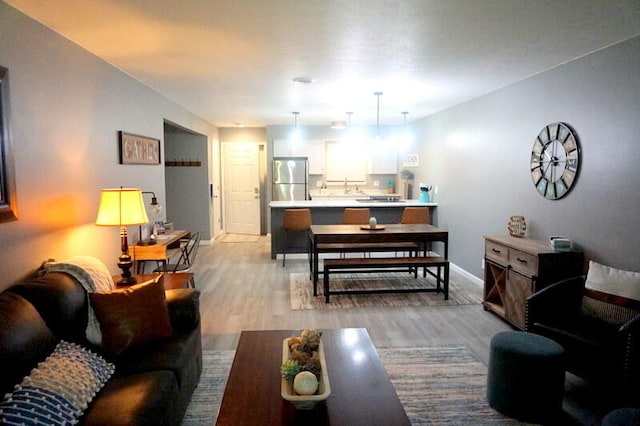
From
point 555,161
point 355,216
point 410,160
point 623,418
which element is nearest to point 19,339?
point 623,418

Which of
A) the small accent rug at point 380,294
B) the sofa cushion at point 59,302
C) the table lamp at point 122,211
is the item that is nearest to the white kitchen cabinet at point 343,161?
the small accent rug at point 380,294

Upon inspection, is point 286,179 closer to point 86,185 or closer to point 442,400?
point 86,185

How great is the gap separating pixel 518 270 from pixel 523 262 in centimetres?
11

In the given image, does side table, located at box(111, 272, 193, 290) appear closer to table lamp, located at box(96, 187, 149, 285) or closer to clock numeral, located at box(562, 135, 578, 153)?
table lamp, located at box(96, 187, 149, 285)

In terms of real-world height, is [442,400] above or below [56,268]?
below

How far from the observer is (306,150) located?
8.44 metres

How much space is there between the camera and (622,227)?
302cm

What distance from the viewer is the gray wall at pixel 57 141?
2.43 meters

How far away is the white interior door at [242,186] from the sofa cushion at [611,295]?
698 cm

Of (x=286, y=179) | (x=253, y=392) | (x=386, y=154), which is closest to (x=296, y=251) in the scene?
(x=286, y=179)

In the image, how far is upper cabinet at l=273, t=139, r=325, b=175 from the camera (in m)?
8.39

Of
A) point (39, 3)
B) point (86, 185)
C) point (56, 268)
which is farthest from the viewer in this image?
point (86, 185)

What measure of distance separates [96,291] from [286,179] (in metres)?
5.98

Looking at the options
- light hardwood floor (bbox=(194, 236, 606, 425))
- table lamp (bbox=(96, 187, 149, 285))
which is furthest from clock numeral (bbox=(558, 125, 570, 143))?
table lamp (bbox=(96, 187, 149, 285))
